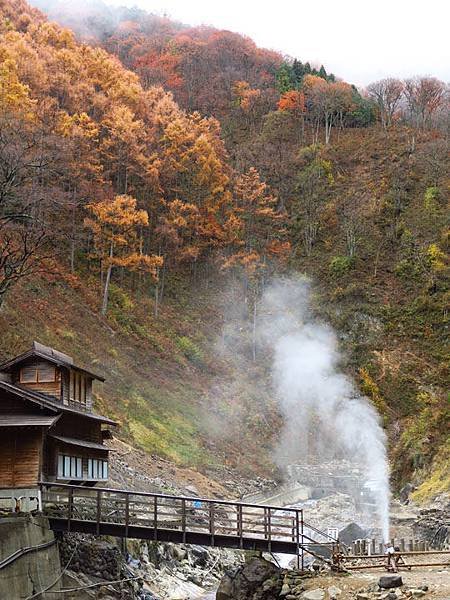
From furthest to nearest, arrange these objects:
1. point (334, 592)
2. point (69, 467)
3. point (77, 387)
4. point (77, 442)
Answer: point (77, 387)
point (69, 467)
point (77, 442)
point (334, 592)

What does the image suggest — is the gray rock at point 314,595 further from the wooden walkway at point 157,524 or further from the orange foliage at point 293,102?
the orange foliage at point 293,102

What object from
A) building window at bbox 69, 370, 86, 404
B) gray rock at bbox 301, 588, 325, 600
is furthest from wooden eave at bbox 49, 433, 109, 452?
gray rock at bbox 301, 588, 325, 600

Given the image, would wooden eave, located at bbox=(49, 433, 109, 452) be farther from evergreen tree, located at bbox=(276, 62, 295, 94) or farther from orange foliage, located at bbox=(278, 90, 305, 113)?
evergreen tree, located at bbox=(276, 62, 295, 94)

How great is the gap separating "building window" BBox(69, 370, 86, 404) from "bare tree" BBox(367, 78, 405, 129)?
72.1 meters

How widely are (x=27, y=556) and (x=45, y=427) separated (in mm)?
3781

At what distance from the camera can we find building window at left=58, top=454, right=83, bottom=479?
23328 millimetres

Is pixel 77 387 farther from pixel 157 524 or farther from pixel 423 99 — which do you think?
pixel 423 99

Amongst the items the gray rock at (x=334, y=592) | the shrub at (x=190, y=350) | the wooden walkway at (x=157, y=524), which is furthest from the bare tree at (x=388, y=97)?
the gray rock at (x=334, y=592)

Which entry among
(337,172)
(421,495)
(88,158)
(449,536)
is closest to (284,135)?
(337,172)

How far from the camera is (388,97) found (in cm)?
9175

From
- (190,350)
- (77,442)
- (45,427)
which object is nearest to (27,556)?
(45,427)

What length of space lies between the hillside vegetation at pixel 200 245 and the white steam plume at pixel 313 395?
1310mm

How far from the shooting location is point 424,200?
232ft

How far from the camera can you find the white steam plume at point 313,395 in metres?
49.8
